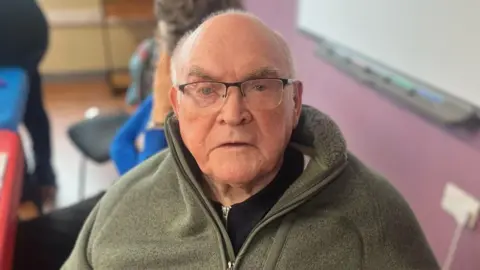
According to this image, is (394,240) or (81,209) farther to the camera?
(81,209)

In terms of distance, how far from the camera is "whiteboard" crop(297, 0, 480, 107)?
1557 mm

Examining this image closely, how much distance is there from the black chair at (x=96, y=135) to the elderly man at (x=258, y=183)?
117 centimetres

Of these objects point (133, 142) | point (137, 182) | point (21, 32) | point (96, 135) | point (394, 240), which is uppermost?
point (394, 240)

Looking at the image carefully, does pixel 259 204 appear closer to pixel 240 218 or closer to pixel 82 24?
pixel 240 218

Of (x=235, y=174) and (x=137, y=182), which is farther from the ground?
(x=235, y=174)

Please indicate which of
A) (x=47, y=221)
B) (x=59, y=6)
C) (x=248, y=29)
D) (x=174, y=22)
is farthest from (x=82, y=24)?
(x=248, y=29)

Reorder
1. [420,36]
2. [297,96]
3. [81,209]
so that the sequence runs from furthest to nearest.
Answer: [420,36]
[81,209]
[297,96]

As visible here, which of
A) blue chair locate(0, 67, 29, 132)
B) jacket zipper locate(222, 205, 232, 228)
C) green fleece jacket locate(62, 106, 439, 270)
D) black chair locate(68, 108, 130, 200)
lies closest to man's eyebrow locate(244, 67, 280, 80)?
green fleece jacket locate(62, 106, 439, 270)

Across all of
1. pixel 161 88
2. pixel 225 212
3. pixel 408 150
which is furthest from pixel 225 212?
pixel 408 150

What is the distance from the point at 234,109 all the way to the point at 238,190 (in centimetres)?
22

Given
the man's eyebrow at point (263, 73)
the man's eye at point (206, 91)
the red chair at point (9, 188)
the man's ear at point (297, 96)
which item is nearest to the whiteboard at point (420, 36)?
the man's ear at point (297, 96)

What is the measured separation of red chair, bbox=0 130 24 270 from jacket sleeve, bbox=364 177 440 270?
767 millimetres

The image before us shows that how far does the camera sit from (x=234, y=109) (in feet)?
3.47

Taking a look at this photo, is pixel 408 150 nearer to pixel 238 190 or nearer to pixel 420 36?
A: pixel 420 36
